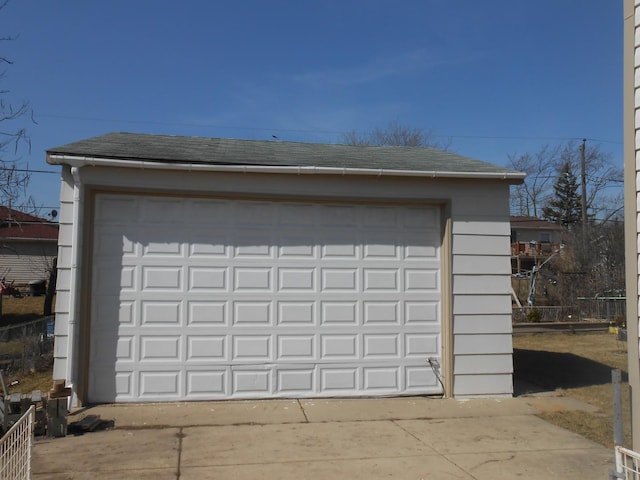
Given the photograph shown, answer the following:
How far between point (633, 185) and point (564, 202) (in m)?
43.1

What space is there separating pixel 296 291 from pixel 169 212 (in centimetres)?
203

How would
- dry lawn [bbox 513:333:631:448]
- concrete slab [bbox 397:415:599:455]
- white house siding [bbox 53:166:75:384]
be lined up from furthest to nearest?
white house siding [bbox 53:166:75:384], dry lawn [bbox 513:333:631:448], concrete slab [bbox 397:415:599:455]

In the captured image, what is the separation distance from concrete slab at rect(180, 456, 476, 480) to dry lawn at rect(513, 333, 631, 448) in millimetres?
2128

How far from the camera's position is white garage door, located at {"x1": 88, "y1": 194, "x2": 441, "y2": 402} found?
23.7ft

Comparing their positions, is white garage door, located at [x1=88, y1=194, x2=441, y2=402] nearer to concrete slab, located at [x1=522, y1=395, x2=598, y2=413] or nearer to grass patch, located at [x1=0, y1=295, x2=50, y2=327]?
concrete slab, located at [x1=522, y1=395, x2=598, y2=413]

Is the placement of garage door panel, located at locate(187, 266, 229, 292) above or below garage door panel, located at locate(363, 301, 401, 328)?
above

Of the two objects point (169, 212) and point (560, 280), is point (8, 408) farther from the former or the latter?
point (560, 280)

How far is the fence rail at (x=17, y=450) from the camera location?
9.75ft

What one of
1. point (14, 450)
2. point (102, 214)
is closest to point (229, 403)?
point (102, 214)

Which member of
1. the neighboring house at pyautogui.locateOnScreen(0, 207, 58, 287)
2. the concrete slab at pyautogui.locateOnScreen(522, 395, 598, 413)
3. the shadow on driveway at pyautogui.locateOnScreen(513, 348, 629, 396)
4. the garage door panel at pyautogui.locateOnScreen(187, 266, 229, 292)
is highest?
the neighboring house at pyautogui.locateOnScreen(0, 207, 58, 287)

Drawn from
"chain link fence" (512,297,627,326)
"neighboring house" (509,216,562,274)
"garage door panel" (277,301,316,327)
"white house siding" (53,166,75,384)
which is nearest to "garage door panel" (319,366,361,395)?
"garage door panel" (277,301,316,327)

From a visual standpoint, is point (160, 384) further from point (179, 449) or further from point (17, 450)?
point (17, 450)

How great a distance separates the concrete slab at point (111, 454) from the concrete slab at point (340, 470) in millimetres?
399

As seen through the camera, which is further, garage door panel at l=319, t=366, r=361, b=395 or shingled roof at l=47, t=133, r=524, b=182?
garage door panel at l=319, t=366, r=361, b=395
